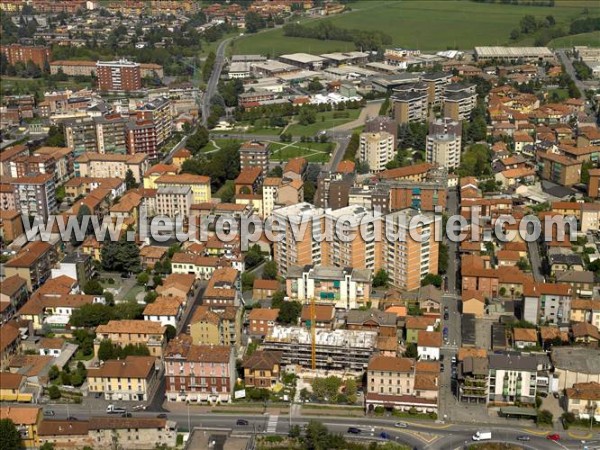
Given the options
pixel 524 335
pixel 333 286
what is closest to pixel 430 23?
pixel 333 286

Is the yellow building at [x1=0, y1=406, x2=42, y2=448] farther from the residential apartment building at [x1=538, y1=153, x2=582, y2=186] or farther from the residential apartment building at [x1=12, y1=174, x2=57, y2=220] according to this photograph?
the residential apartment building at [x1=538, y1=153, x2=582, y2=186]

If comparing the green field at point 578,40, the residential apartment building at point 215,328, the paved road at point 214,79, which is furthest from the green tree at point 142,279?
the green field at point 578,40

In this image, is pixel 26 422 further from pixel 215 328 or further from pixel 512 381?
pixel 512 381

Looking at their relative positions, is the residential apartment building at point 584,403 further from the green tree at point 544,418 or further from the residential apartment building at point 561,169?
the residential apartment building at point 561,169

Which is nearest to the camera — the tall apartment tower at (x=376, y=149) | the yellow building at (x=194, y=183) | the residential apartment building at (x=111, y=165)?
the yellow building at (x=194, y=183)

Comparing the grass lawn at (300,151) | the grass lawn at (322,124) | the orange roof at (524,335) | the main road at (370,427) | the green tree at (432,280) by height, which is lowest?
the main road at (370,427)

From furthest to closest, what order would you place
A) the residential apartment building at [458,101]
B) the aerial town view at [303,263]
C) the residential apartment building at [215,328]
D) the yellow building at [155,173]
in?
1. the residential apartment building at [458,101]
2. the yellow building at [155,173]
3. the residential apartment building at [215,328]
4. the aerial town view at [303,263]

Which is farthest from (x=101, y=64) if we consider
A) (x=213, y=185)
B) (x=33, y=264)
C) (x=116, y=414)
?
(x=116, y=414)
